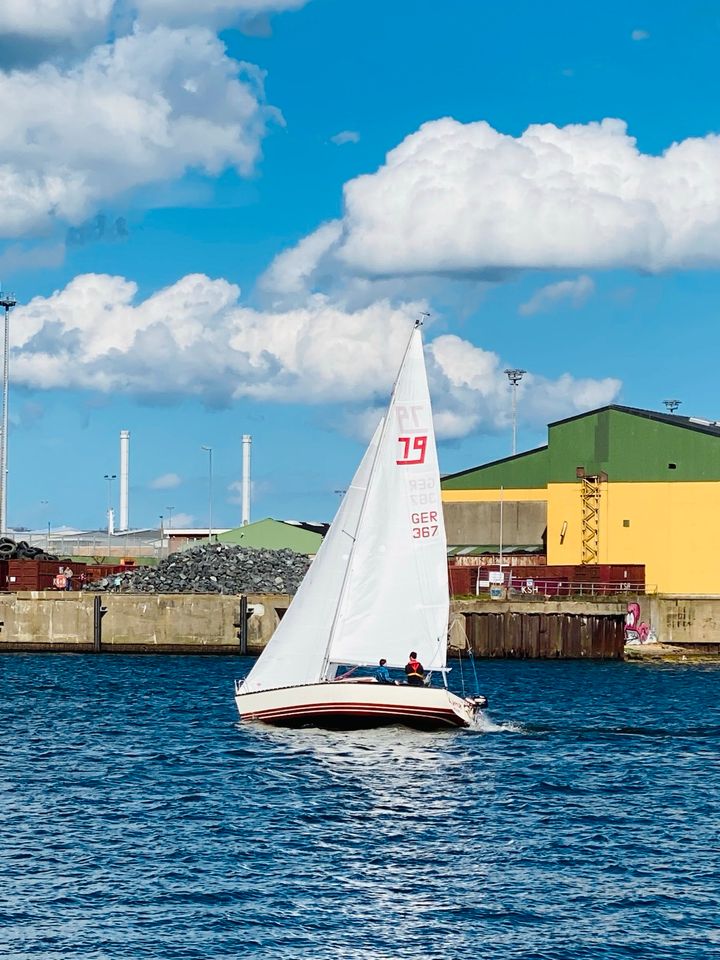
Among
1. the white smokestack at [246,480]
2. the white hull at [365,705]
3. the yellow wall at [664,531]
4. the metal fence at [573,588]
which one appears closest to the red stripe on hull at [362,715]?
the white hull at [365,705]

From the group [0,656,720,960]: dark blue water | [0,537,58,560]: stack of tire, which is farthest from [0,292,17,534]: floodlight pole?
[0,656,720,960]: dark blue water

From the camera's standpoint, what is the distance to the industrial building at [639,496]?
95.8 meters

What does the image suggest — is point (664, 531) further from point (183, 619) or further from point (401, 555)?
point (401, 555)

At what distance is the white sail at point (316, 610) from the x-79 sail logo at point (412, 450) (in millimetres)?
799

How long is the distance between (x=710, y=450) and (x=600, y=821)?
64.3m

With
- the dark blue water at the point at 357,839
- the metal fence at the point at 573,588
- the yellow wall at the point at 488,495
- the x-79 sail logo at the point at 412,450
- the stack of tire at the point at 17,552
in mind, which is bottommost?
the dark blue water at the point at 357,839

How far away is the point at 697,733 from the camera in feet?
167

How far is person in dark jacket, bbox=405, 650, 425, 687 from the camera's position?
43250 mm

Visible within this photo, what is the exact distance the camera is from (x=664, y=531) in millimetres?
96875

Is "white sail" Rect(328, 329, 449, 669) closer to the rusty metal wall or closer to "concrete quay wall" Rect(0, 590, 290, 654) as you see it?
the rusty metal wall

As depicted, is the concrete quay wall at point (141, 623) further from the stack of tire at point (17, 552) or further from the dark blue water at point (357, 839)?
the dark blue water at point (357, 839)

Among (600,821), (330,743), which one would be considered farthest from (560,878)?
(330,743)

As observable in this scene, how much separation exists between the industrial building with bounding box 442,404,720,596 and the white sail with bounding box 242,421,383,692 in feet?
181

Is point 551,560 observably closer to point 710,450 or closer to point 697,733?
point 710,450
